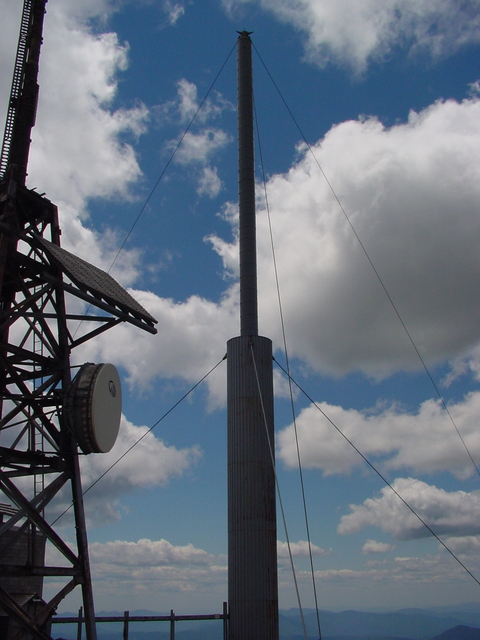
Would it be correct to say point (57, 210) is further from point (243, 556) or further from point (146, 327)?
point (243, 556)

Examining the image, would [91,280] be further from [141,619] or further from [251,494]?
[141,619]

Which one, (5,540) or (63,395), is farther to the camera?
(5,540)

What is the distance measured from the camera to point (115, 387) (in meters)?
21.8

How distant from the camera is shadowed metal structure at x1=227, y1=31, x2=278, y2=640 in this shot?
77.2 ft

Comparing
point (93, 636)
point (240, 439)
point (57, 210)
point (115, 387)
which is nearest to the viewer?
point (93, 636)

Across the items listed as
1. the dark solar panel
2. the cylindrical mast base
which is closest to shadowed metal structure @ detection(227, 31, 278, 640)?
the cylindrical mast base

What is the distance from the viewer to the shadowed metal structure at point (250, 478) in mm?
23531

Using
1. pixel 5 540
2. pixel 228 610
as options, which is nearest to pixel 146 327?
pixel 5 540

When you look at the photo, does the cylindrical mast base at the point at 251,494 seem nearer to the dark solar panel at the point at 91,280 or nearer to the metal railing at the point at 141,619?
the metal railing at the point at 141,619

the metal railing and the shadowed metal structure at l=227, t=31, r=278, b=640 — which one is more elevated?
the shadowed metal structure at l=227, t=31, r=278, b=640

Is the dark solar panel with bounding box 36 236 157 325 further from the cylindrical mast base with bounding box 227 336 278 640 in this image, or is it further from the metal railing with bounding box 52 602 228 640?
the metal railing with bounding box 52 602 228 640

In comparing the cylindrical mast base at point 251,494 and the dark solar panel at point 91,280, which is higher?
the dark solar panel at point 91,280

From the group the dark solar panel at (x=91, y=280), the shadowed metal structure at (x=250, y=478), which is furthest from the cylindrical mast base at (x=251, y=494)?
the dark solar panel at (x=91, y=280)

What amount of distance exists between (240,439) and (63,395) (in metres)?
8.02
